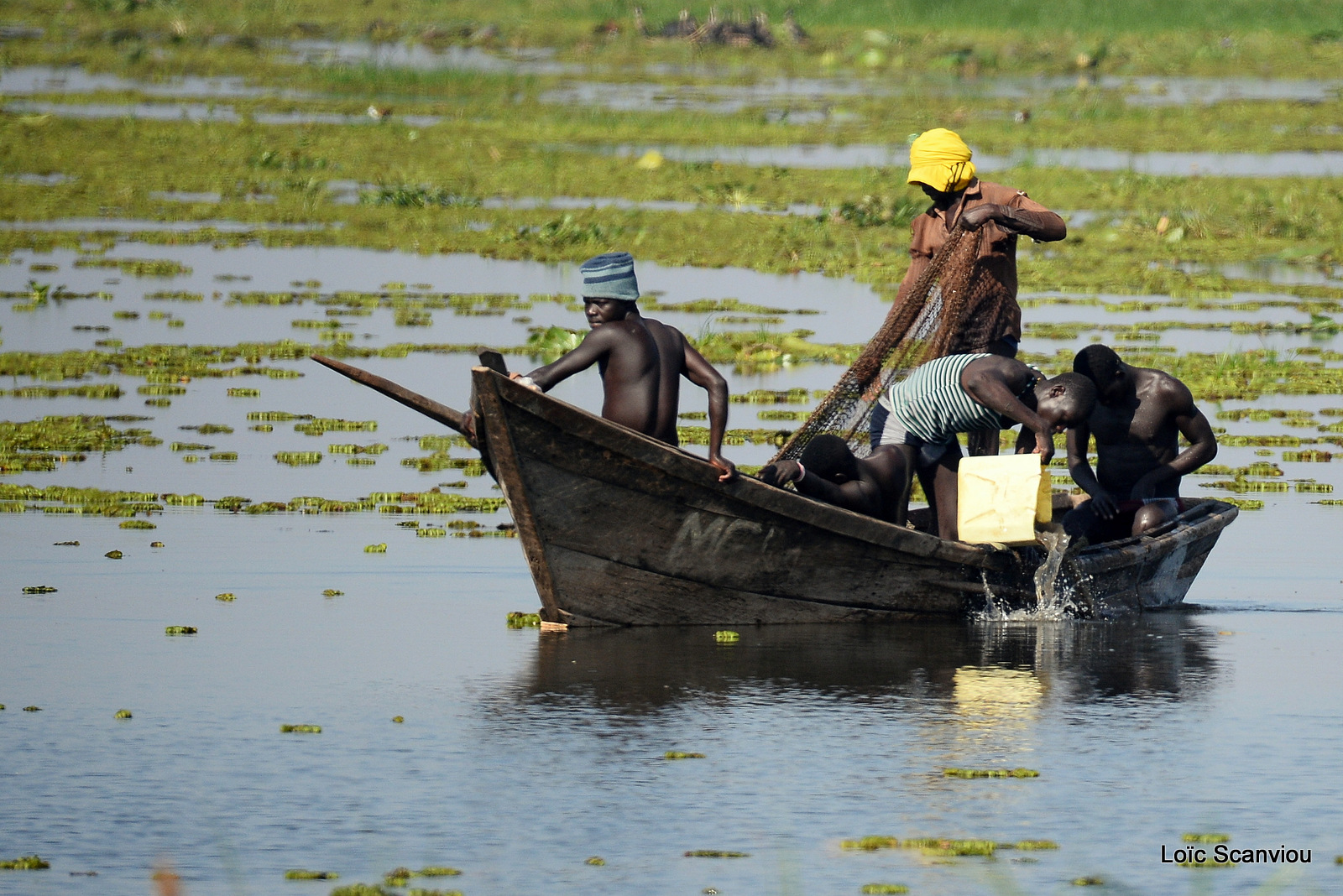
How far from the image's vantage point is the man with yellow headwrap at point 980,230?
10.2 m

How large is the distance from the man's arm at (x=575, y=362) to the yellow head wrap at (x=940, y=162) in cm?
185

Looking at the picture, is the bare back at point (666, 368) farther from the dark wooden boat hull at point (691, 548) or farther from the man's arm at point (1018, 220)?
the man's arm at point (1018, 220)

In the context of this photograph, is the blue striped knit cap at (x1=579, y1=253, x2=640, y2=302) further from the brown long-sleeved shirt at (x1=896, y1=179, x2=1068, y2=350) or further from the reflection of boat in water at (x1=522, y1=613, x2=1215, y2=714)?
the brown long-sleeved shirt at (x1=896, y1=179, x2=1068, y2=350)

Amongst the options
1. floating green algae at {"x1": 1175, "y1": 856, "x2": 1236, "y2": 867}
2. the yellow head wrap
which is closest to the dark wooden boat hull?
the yellow head wrap

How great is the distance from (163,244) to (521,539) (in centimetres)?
1507

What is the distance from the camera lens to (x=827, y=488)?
384 inches

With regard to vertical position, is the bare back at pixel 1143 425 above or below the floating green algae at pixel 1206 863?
above

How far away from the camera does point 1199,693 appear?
8.58m

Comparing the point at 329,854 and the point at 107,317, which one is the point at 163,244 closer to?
the point at 107,317

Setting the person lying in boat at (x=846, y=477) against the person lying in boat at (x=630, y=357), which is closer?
the person lying in boat at (x=630, y=357)

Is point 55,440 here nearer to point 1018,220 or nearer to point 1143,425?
point 1018,220

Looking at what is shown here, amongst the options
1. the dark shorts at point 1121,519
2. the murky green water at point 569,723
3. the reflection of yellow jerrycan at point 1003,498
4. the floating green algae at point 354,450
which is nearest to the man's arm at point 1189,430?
the dark shorts at point 1121,519

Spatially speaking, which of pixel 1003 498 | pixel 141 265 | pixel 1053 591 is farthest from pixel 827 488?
pixel 141 265

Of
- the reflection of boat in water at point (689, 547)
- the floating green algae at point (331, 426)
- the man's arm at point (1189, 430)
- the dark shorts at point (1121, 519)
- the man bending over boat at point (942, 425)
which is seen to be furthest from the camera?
the floating green algae at point (331, 426)
